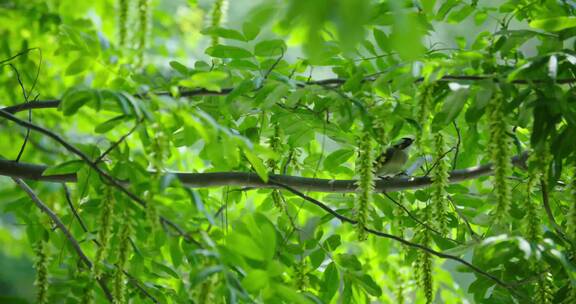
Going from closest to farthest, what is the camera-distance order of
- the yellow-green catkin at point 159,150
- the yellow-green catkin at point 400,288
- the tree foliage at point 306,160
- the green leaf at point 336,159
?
the yellow-green catkin at point 159,150 < the tree foliage at point 306,160 < the green leaf at point 336,159 < the yellow-green catkin at point 400,288

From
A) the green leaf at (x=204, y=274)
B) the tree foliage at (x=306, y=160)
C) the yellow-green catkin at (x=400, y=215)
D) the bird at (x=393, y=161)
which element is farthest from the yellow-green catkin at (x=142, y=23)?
the green leaf at (x=204, y=274)

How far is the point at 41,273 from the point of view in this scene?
1.76 metres

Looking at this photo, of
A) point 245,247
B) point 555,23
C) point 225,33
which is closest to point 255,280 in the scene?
point 245,247

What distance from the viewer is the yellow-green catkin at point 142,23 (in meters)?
2.12

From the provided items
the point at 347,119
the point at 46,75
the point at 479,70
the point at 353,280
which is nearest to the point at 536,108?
the point at 479,70

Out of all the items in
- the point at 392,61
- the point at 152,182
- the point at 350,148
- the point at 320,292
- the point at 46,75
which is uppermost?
the point at 46,75

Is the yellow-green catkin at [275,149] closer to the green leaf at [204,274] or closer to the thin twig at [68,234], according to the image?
the thin twig at [68,234]

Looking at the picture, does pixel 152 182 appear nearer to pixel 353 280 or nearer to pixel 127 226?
pixel 127 226

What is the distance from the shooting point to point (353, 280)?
2.09 metres

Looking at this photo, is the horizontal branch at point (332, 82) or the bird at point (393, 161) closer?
the horizontal branch at point (332, 82)

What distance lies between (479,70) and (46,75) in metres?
2.95

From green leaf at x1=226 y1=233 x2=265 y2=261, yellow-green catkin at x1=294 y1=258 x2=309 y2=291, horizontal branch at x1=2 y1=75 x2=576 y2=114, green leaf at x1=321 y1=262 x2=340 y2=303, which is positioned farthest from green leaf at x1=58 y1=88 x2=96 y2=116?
green leaf at x1=321 y1=262 x2=340 y2=303

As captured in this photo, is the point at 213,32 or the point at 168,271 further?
the point at 168,271

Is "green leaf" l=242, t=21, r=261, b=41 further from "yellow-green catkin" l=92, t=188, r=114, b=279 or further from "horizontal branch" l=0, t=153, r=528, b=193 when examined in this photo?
"yellow-green catkin" l=92, t=188, r=114, b=279
